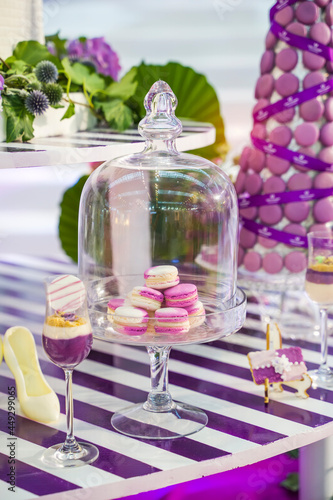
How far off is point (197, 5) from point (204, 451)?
289cm

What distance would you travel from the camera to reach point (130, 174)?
61.4 inches

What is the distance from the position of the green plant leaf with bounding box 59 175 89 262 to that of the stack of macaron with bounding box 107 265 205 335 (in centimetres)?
136

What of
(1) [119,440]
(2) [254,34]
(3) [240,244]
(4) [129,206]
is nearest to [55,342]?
(1) [119,440]

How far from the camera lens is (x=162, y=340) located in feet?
4.33

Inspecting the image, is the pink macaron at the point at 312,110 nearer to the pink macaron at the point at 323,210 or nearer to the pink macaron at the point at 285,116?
the pink macaron at the point at 285,116

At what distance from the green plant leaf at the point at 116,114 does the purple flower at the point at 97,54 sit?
0.28 metres

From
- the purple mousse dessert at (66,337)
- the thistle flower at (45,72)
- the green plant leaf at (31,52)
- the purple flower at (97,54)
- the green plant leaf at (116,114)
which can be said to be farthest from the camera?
the purple flower at (97,54)

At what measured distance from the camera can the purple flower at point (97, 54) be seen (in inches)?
86.4

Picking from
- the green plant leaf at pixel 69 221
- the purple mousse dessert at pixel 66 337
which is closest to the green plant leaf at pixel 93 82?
the green plant leaf at pixel 69 221

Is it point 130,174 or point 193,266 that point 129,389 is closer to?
point 193,266

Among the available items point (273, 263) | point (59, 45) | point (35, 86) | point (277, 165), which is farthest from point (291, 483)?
point (59, 45)

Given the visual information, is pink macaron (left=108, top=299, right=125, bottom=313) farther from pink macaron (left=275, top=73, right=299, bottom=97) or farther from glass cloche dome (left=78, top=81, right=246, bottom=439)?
pink macaron (left=275, top=73, right=299, bottom=97)

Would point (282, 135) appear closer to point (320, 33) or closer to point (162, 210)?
point (320, 33)

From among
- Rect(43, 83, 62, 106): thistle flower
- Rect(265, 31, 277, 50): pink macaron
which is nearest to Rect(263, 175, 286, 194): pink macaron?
Rect(265, 31, 277, 50): pink macaron
